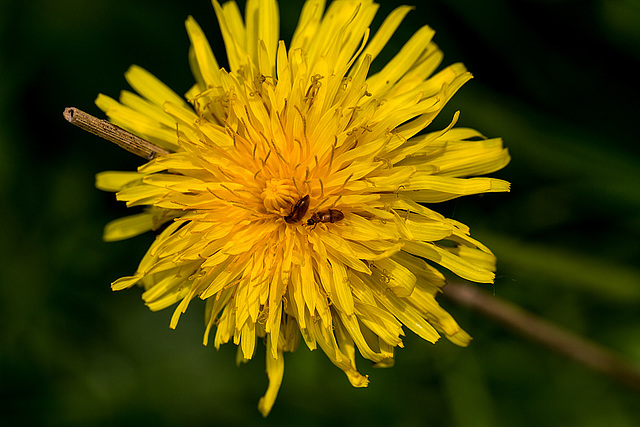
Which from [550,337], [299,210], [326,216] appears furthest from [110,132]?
[550,337]

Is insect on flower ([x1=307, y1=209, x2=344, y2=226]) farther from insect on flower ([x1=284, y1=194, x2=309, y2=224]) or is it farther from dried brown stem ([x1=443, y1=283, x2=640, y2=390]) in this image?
dried brown stem ([x1=443, y1=283, x2=640, y2=390])

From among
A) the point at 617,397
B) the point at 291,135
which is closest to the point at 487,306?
the point at 617,397

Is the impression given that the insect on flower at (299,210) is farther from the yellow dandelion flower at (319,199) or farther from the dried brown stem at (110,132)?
the dried brown stem at (110,132)

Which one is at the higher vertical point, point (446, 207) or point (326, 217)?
point (326, 217)

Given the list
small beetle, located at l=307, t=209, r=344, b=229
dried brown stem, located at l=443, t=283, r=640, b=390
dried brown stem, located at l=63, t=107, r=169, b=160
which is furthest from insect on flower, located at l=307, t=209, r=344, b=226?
dried brown stem, located at l=443, t=283, r=640, b=390

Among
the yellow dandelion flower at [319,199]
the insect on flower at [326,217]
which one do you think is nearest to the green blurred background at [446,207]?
the yellow dandelion flower at [319,199]

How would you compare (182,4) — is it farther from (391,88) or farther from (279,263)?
(279,263)

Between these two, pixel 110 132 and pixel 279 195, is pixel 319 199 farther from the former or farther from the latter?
pixel 110 132
